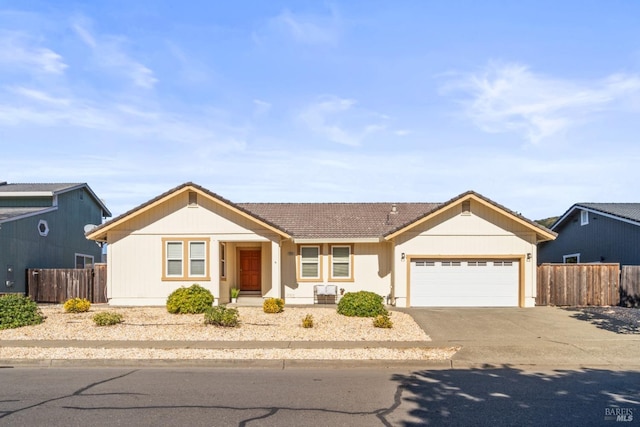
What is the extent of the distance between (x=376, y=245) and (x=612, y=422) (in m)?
16.0

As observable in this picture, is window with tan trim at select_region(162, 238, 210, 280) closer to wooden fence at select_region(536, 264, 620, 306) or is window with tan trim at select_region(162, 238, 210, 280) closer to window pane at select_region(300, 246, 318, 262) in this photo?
window pane at select_region(300, 246, 318, 262)

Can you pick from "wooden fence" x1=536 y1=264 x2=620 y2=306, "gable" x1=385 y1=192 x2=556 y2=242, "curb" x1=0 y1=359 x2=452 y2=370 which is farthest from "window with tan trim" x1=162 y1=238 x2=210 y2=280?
"wooden fence" x1=536 y1=264 x2=620 y2=306

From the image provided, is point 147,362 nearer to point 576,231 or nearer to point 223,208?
point 223,208

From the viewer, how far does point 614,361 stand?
11.3 m

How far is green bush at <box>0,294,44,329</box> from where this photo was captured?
50.5 feet

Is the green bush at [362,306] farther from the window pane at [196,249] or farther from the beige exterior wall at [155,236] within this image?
the window pane at [196,249]

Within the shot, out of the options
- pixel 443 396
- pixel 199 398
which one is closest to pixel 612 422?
pixel 443 396

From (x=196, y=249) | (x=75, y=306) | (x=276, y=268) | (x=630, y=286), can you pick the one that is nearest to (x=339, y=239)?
(x=276, y=268)

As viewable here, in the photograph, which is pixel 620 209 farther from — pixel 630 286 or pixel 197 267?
pixel 197 267

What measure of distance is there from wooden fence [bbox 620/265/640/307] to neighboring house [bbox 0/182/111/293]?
2480cm

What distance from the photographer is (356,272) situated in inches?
896

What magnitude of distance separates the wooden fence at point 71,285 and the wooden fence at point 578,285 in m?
17.9

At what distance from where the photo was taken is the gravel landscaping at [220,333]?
11867 mm

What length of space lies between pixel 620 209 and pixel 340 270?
1505cm
